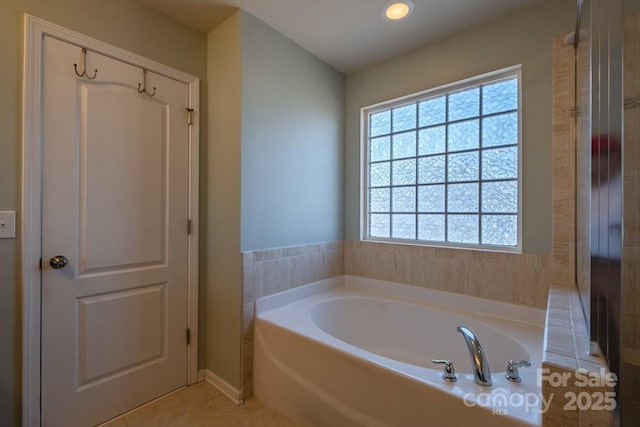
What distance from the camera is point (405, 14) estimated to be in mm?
1743

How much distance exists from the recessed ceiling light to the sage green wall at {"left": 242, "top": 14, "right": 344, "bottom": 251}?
0.70 metres

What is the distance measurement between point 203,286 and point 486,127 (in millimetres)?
2267

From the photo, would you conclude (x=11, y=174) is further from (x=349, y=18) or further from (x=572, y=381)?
(x=572, y=381)

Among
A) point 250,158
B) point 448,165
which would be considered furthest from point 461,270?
point 250,158

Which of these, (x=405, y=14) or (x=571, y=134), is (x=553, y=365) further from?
(x=405, y=14)

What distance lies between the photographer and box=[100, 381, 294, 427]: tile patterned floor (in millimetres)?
1561

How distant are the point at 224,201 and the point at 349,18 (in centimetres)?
146

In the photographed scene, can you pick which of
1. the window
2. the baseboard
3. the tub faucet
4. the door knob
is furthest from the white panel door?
the tub faucet

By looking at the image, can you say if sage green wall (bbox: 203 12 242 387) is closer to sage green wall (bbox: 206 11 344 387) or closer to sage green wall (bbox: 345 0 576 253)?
sage green wall (bbox: 206 11 344 387)

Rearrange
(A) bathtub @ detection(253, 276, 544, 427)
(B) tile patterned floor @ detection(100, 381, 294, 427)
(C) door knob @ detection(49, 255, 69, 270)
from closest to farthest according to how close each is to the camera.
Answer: (A) bathtub @ detection(253, 276, 544, 427), (C) door knob @ detection(49, 255, 69, 270), (B) tile patterned floor @ detection(100, 381, 294, 427)

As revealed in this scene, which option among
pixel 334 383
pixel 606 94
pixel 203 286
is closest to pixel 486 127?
pixel 606 94

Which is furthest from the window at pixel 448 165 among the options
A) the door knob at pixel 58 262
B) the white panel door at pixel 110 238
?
the door knob at pixel 58 262

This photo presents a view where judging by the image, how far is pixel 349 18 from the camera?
1825 mm

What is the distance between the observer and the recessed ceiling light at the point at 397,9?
165 centimetres
